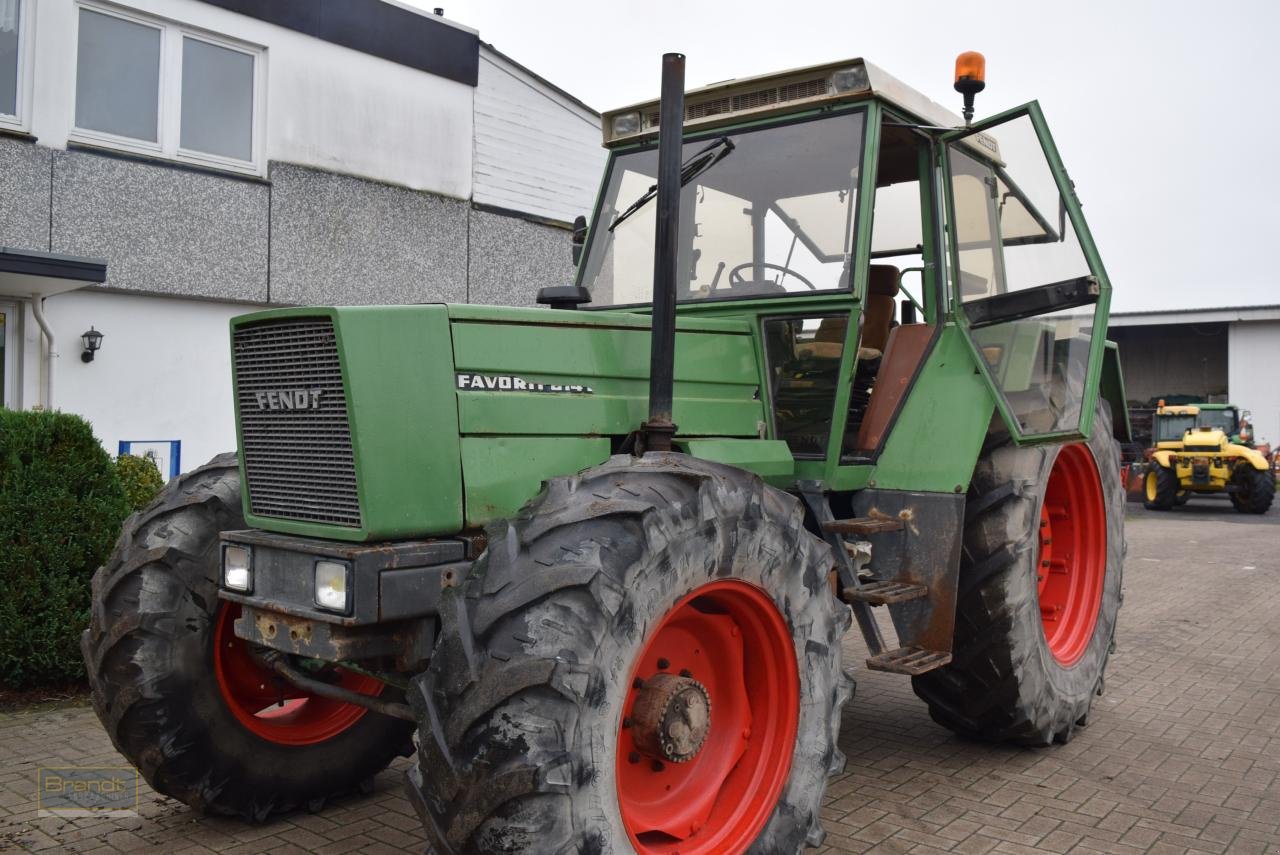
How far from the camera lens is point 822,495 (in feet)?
14.1

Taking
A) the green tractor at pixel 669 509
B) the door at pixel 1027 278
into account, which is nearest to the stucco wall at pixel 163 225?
the green tractor at pixel 669 509

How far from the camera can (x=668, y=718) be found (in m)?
3.13

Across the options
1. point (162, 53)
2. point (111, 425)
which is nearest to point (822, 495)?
point (111, 425)

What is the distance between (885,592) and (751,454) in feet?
2.48

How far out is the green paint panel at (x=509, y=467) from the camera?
330 cm

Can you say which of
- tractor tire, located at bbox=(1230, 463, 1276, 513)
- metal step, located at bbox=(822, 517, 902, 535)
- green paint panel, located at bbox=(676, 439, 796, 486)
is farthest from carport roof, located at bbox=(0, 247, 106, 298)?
tractor tire, located at bbox=(1230, 463, 1276, 513)

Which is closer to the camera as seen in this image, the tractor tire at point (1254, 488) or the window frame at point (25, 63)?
the window frame at point (25, 63)

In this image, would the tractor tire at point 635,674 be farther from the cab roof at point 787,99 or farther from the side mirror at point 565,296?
the cab roof at point 787,99

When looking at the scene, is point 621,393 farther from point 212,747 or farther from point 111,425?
point 111,425

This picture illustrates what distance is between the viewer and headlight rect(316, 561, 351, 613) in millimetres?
3055

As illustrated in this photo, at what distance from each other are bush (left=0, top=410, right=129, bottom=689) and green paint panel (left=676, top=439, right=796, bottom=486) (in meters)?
3.68

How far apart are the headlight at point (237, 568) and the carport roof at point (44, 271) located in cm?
547

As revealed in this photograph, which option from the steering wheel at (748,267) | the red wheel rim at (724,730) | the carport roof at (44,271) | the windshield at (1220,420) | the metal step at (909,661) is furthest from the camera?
the windshield at (1220,420)

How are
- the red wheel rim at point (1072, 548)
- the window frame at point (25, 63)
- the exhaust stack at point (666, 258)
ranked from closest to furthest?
the exhaust stack at point (666, 258) → the red wheel rim at point (1072, 548) → the window frame at point (25, 63)
